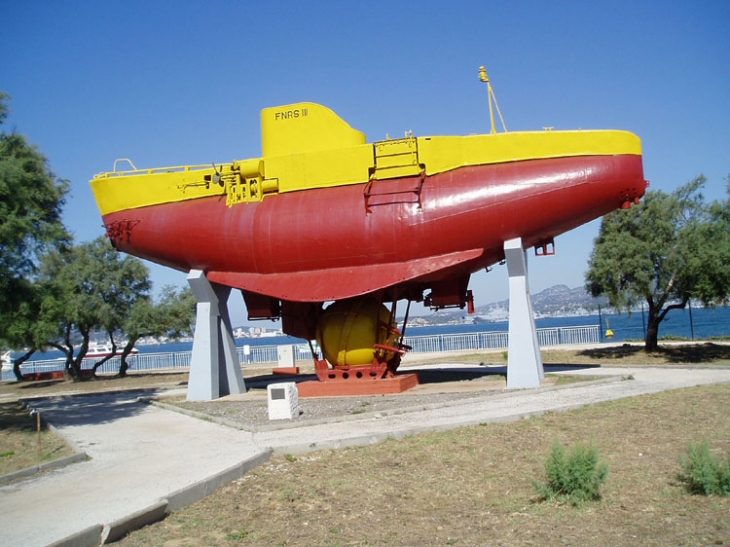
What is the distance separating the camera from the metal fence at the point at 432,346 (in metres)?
40.0

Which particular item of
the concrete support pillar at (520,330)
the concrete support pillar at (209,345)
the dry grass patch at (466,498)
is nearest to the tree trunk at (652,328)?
the concrete support pillar at (520,330)

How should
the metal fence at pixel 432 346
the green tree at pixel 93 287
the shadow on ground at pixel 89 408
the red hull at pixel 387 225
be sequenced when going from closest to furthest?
the red hull at pixel 387 225 → the shadow on ground at pixel 89 408 → the green tree at pixel 93 287 → the metal fence at pixel 432 346

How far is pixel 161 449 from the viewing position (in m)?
12.8

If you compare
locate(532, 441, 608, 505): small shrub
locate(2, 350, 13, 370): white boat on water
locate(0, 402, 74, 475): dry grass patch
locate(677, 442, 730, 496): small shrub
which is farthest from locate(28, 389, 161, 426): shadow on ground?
locate(2, 350, 13, 370): white boat on water

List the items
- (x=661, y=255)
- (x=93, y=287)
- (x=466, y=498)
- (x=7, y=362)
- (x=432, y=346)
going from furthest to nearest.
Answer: (x=7, y=362)
(x=432, y=346)
(x=93, y=287)
(x=661, y=255)
(x=466, y=498)

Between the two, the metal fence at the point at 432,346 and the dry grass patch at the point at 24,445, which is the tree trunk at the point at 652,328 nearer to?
the metal fence at the point at 432,346

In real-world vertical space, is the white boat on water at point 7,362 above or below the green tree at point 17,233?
below

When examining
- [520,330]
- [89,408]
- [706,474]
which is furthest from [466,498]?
[89,408]

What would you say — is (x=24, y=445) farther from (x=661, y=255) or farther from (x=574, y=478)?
(x=661, y=255)

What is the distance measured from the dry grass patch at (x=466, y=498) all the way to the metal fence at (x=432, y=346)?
23521mm

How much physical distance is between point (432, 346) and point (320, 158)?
25.2 m

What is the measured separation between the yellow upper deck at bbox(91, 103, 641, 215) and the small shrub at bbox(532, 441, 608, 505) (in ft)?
35.1

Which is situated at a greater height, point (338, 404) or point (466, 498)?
point (338, 404)

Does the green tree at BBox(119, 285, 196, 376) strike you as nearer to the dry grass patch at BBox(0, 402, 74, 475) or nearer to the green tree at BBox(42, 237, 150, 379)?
the green tree at BBox(42, 237, 150, 379)
